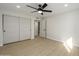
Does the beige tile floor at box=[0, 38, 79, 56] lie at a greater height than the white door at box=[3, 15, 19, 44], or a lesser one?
lesser

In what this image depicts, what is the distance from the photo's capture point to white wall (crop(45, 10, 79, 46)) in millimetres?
4211

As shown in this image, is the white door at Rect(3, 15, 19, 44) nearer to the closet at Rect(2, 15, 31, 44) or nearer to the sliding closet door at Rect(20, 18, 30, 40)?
the closet at Rect(2, 15, 31, 44)

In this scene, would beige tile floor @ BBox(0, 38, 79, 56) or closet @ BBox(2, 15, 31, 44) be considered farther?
closet @ BBox(2, 15, 31, 44)

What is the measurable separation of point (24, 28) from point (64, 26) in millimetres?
3216

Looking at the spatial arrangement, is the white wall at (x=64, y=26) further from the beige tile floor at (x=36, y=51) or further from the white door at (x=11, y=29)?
the white door at (x=11, y=29)

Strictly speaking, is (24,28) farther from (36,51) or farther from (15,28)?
(36,51)

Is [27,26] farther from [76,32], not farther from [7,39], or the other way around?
[76,32]

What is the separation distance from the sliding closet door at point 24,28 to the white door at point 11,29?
382 millimetres

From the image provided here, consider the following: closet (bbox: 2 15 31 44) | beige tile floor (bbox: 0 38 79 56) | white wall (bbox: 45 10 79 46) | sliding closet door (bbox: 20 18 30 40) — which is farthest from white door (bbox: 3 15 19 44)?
white wall (bbox: 45 10 79 46)

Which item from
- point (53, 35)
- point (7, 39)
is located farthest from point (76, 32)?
point (7, 39)

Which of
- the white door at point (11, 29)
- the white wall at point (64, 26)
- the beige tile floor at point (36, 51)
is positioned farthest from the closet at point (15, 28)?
the white wall at point (64, 26)

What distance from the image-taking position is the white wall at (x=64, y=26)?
421 centimetres

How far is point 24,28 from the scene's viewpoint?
5.71 m

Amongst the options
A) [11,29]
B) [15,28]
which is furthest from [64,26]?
[11,29]
